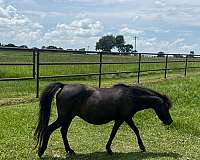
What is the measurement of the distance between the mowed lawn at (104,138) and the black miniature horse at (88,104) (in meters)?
0.28

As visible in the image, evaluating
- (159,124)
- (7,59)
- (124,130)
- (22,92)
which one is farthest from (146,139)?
(7,59)

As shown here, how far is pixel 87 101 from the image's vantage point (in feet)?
21.5

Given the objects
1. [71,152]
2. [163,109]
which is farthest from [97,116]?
[163,109]

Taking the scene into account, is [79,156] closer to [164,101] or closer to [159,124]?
[164,101]

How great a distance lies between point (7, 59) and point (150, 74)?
918cm

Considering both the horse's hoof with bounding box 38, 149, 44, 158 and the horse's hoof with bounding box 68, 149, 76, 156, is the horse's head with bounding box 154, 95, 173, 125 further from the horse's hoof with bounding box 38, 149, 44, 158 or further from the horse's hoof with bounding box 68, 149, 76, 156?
the horse's hoof with bounding box 38, 149, 44, 158

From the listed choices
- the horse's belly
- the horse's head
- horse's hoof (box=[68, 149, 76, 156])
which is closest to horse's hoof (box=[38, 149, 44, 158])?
horse's hoof (box=[68, 149, 76, 156])

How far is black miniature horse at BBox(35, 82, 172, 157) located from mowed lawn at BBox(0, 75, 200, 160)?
282 mm

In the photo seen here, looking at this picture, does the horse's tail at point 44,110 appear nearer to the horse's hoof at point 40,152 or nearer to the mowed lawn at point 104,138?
the horse's hoof at point 40,152

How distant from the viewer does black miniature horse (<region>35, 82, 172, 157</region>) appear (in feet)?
21.0

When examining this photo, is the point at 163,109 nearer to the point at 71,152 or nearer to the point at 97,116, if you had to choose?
the point at 97,116

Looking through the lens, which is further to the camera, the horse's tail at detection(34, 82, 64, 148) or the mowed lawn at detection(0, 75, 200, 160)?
the mowed lawn at detection(0, 75, 200, 160)

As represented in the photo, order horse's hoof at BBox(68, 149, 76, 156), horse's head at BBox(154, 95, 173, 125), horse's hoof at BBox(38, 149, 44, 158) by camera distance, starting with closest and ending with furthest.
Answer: horse's hoof at BBox(38, 149, 44, 158), horse's hoof at BBox(68, 149, 76, 156), horse's head at BBox(154, 95, 173, 125)

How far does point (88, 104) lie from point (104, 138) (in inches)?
62.8
